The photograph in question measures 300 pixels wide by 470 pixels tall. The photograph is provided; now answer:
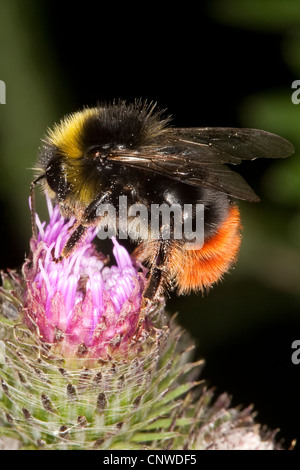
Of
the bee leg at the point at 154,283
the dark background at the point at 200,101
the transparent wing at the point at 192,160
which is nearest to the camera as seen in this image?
the transparent wing at the point at 192,160

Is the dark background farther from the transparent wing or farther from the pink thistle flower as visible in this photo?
the pink thistle flower

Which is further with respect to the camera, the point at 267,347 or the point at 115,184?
the point at 267,347

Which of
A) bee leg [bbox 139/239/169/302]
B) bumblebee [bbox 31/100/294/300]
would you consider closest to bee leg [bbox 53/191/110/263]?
bumblebee [bbox 31/100/294/300]

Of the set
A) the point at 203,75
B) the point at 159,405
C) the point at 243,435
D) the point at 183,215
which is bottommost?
the point at 243,435

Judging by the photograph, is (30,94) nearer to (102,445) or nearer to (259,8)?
(259,8)

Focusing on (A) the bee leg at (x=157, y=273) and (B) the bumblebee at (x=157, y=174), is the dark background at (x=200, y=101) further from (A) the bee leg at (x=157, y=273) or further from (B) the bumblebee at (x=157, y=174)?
(A) the bee leg at (x=157, y=273)

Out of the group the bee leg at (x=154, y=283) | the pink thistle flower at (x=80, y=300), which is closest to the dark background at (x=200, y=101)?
the bee leg at (x=154, y=283)

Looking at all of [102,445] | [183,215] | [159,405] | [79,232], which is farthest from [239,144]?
[102,445]
